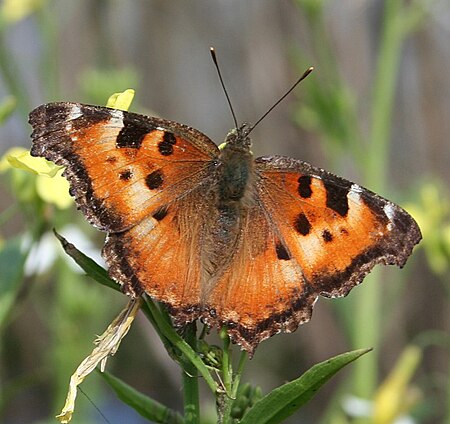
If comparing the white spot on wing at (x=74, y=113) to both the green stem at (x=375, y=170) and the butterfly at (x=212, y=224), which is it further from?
the green stem at (x=375, y=170)

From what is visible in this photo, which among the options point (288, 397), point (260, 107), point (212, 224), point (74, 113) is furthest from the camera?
point (260, 107)

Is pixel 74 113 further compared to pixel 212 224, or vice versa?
pixel 212 224

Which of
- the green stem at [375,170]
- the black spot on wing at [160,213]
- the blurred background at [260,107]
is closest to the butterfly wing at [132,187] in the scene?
the black spot on wing at [160,213]

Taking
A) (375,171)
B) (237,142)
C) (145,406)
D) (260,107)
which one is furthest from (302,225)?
(260,107)

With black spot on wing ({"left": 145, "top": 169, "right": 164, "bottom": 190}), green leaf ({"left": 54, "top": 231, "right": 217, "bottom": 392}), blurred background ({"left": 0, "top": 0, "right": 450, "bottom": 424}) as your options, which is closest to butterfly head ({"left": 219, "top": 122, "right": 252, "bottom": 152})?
black spot on wing ({"left": 145, "top": 169, "right": 164, "bottom": 190})

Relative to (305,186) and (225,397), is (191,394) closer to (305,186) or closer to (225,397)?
(225,397)

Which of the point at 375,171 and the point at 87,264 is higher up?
the point at 87,264

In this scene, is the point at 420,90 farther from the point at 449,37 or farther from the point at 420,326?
the point at 420,326
